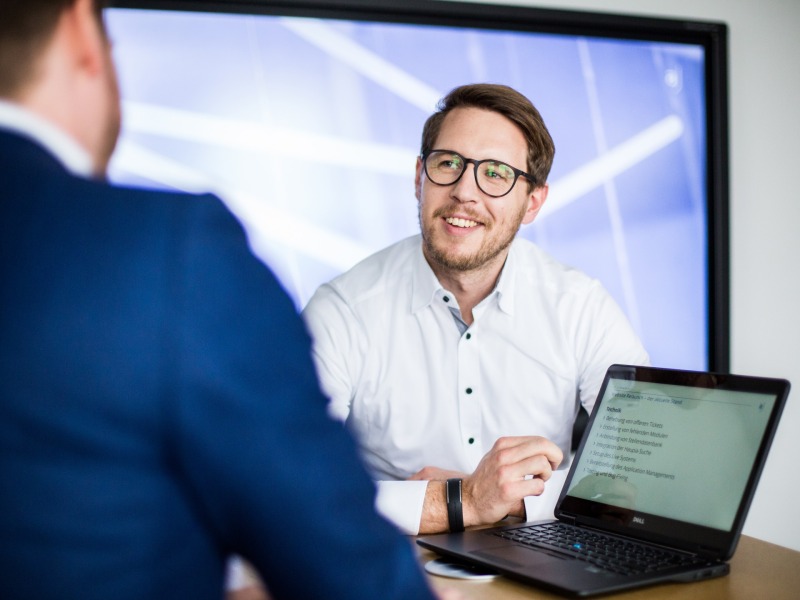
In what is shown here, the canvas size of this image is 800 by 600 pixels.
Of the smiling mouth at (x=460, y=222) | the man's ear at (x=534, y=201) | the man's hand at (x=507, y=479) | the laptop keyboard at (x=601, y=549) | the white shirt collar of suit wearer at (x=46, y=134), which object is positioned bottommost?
the laptop keyboard at (x=601, y=549)

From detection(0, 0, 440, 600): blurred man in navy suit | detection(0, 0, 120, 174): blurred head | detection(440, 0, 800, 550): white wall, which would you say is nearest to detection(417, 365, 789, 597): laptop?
detection(0, 0, 440, 600): blurred man in navy suit

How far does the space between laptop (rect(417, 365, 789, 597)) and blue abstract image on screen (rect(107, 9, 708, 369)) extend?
5.55 ft

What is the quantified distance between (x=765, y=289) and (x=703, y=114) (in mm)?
765

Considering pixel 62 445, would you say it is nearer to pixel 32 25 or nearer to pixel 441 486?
pixel 32 25

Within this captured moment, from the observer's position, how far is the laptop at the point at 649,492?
1.14 metres

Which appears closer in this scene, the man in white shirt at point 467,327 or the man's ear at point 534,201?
the man in white shirt at point 467,327

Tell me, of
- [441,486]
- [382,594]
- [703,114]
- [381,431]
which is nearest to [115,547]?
[382,594]

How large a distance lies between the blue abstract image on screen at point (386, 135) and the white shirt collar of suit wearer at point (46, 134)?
7.19 feet

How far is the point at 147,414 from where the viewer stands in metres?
0.57

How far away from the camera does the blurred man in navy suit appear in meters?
0.57

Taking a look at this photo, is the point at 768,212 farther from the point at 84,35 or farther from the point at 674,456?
the point at 84,35

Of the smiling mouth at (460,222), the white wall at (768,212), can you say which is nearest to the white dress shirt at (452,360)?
the smiling mouth at (460,222)

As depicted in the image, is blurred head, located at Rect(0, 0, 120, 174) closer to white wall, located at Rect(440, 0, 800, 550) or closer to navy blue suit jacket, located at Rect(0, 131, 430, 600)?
navy blue suit jacket, located at Rect(0, 131, 430, 600)

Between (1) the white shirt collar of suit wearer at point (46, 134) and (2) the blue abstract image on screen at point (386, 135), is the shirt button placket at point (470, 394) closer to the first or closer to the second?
(2) the blue abstract image on screen at point (386, 135)
